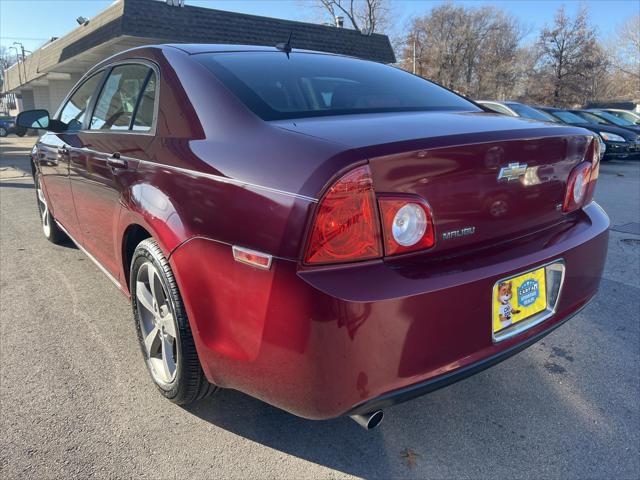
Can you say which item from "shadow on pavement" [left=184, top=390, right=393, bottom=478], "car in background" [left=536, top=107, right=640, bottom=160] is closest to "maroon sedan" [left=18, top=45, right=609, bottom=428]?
"shadow on pavement" [left=184, top=390, right=393, bottom=478]

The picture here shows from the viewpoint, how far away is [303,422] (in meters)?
2.26

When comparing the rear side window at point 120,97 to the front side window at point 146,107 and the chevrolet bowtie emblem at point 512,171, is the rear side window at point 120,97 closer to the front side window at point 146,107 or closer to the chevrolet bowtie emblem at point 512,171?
the front side window at point 146,107

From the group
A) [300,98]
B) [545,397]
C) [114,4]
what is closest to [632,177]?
[545,397]

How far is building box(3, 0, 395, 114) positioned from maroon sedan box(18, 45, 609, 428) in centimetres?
1111

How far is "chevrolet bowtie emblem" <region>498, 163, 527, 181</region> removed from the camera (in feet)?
6.04

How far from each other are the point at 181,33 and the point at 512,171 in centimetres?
1284

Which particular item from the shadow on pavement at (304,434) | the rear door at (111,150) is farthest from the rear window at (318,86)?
the shadow on pavement at (304,434)

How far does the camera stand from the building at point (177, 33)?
1224cm

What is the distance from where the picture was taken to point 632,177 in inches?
398

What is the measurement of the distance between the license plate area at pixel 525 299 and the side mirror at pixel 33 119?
3652 mm

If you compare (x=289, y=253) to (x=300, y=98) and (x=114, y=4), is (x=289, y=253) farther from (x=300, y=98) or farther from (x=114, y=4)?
(x=114, y=4)

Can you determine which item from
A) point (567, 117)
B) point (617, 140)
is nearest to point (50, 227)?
point (617, 140)

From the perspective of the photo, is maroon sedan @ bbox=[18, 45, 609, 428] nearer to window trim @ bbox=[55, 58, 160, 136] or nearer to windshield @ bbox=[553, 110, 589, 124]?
window trim @ bbox=[55, 58, 160, 136]

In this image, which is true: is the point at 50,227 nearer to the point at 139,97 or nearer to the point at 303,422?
the point at 139,97
